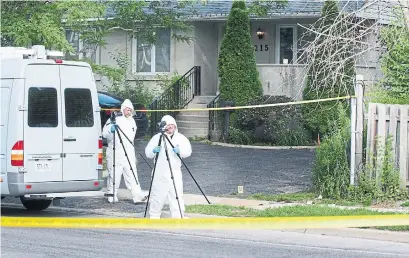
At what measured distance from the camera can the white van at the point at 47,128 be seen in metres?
13.6

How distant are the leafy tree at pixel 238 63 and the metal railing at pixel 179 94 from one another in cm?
212

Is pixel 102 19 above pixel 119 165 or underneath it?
above

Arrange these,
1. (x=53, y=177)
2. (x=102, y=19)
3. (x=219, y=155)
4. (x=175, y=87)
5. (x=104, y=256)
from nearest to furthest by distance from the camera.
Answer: (x=104, y=256)
(x=53, y=177)
(x=219, y=155)
(x=102, y=19)
(x=175, y=87)

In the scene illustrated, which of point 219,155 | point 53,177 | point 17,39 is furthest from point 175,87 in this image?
point 53,177

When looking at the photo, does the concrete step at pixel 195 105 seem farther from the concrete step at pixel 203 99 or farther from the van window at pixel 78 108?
the van window at pixel 78 108

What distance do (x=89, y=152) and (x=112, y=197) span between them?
147 cm

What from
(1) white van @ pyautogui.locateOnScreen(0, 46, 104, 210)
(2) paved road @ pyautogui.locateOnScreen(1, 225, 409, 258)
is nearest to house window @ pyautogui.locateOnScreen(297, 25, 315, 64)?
(1) white van @ pyautogui.locateOnScreen(0, 46, 104, 210)

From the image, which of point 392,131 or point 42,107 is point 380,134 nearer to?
point 392,131

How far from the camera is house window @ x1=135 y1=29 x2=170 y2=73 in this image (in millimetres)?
29938

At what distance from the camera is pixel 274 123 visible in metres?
24.4

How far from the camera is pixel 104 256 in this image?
10.3 metres

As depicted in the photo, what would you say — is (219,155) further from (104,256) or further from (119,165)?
(104,256)

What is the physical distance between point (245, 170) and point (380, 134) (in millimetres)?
5127

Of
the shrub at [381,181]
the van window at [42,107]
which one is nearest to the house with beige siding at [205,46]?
the shrub at [381,181]
